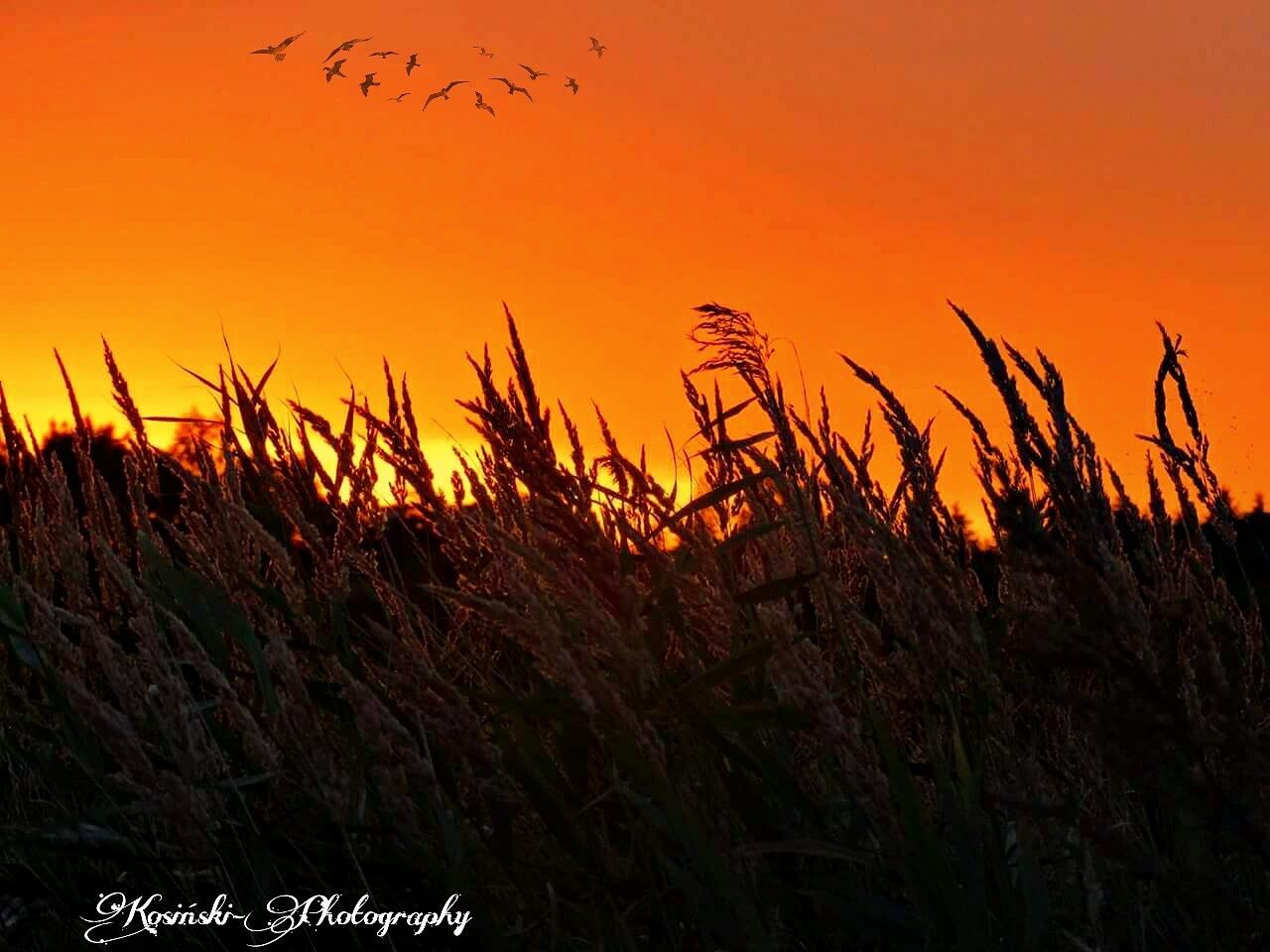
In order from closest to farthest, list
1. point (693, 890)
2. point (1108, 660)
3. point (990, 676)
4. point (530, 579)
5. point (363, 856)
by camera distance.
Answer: point (1108, 660) < point (693, 890) < point (990, 676) < point (363, 856) < point (530, 579)

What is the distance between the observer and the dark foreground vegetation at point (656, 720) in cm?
145

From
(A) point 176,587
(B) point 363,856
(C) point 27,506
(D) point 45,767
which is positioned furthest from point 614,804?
(C) point 27,506

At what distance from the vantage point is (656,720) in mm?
2025

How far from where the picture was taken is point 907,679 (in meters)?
2.08

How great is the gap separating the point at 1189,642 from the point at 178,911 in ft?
5.93

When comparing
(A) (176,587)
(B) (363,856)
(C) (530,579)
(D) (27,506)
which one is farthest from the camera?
(D) (27,506)

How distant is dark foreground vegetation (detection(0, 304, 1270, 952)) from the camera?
4.75ft

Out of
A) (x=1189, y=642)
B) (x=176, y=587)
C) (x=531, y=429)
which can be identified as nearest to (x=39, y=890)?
(x=176, y=587)

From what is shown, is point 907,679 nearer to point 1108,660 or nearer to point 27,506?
point 1108,660

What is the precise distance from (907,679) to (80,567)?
1.52 metres

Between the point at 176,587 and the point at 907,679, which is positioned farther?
the point at 176,587

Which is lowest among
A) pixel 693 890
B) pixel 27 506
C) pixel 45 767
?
pixel 693 890

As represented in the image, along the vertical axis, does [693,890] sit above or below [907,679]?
below

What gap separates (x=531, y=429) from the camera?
1.92 metres
